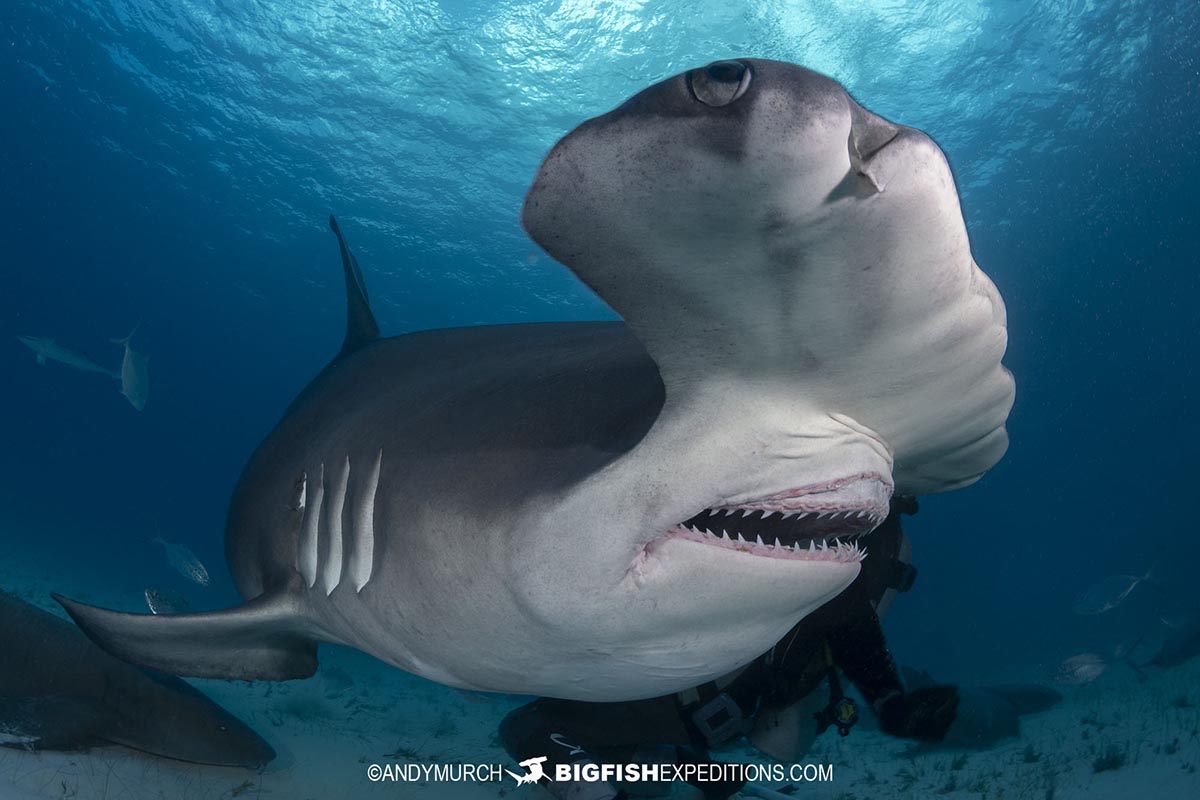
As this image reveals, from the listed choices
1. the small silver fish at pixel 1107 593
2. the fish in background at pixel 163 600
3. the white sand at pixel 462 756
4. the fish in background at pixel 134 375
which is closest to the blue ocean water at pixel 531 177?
the fish in background at pixel 134 375

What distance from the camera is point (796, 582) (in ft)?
5.74

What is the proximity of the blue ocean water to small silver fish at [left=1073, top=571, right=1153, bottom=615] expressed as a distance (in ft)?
24.5

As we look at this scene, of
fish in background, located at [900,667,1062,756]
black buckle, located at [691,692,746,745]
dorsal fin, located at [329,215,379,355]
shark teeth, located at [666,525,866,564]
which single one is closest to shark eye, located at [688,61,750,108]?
shark teeth, located at [666,525,866,564]

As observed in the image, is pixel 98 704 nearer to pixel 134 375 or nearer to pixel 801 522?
pixel 801 522

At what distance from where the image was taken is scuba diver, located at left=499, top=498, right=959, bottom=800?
12.3 ft

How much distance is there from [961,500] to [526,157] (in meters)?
52.5

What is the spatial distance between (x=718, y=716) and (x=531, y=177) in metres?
23.8

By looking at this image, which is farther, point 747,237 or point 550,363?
point 550,363

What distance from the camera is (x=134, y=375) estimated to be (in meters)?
11.8

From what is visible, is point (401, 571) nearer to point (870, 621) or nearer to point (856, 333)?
point (856, 333)

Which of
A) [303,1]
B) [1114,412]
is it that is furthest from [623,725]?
[1114,412]

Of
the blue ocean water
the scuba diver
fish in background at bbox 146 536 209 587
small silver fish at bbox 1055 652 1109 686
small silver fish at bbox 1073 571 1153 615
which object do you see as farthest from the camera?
the blue ocean water

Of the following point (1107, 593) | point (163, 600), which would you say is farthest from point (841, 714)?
point (1107, 593)

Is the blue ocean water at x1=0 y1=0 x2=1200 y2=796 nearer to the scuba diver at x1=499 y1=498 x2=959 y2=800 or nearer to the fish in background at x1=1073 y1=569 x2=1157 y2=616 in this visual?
the scuba diver at x1=499 y1=498 x2=959 y2=800
